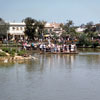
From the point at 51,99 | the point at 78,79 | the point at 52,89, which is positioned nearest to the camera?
the point at 51,99

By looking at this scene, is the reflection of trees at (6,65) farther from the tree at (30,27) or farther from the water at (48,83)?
the tree at (30,27)

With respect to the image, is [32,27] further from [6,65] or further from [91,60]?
[6,65]

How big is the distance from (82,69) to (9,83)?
29.6 ft

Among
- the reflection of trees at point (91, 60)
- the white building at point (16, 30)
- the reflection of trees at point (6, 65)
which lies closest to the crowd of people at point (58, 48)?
the reflection of trees at point (91, 60)

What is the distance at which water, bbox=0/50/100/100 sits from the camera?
19.6 metres

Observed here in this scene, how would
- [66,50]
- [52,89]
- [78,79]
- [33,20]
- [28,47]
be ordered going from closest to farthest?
[52,89] → [78,79] → [66,50] → [28,47] → [33,20]

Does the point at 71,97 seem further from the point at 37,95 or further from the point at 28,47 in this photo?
the point at 28,47

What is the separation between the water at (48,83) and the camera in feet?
64.4

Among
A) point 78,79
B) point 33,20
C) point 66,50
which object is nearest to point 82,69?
point 78,79

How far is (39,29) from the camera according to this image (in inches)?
3797

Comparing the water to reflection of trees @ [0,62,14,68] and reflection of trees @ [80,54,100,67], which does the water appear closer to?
reflection of trees @ [0,62,14,68]

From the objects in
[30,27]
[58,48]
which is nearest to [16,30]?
[30,27]

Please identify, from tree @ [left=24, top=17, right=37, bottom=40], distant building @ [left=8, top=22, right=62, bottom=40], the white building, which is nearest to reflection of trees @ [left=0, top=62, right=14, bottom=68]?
tree @ [left=24, top=17, right=37, bottom=40]

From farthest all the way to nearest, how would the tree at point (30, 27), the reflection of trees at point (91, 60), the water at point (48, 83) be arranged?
the tree at point (30, 27)
the reflection of trees at point (91, 60)
the water at point (48, 83)
